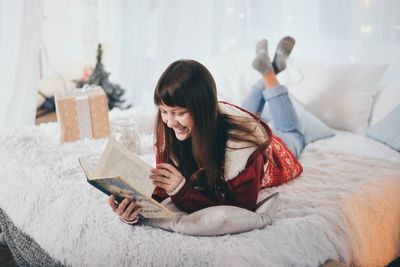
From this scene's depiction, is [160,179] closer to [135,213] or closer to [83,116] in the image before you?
[135,213]

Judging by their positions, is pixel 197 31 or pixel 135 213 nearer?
pixel 135 213

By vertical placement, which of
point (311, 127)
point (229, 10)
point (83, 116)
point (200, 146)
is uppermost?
point (229, 10)

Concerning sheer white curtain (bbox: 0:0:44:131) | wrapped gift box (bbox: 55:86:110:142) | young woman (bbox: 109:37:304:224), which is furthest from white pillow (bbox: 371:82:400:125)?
sheer white curtain (bbox: 0:0:44:131)

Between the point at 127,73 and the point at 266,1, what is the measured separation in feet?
3.21

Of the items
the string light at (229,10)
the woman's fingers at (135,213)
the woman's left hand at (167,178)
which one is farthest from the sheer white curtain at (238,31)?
the woman's fingers at (135,213)

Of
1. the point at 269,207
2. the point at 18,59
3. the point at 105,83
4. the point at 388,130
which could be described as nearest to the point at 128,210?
the point at 269,207

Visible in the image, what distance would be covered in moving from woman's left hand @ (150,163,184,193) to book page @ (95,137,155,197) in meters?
0.02

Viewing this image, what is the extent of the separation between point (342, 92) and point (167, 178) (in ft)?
4.35

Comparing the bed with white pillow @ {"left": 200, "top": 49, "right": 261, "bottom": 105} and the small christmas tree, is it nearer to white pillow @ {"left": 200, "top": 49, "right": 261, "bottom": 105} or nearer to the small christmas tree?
white pillow @ {"left": 200, "top": 49, "right": 261, "bottom": 105}

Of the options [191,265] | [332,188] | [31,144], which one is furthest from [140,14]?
[191,265]

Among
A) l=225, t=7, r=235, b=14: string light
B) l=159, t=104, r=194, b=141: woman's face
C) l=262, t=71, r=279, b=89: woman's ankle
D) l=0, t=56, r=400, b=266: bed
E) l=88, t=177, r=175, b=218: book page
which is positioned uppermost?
l=225, t=7, r=235, b=14: string light

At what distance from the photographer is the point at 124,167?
48.7 inches

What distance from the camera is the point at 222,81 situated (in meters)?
2.53

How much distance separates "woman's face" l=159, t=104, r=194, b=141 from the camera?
1.29 metres
